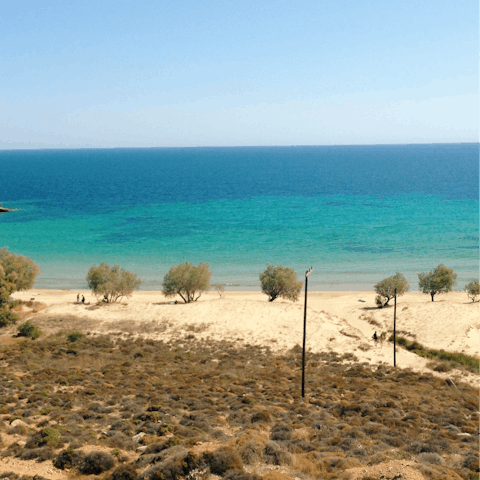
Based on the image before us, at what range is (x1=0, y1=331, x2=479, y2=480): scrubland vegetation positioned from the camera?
14289 millimetres

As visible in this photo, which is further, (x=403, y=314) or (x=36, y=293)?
(x=36, y=293)

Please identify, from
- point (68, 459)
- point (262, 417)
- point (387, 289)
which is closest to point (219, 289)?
point (387, 289)

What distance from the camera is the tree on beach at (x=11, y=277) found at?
3644 centimetres

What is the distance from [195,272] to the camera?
48219 millimetres

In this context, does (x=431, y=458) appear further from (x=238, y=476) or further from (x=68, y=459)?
(x=68, y=459)

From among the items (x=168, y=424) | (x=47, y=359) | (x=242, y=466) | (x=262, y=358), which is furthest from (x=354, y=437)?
(x=47, y=359)

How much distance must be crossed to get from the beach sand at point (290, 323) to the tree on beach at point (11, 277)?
2.70 m

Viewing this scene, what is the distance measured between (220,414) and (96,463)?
6.96 metres

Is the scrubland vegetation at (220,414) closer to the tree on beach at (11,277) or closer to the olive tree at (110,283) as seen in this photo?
the tree on beach at (11,277)

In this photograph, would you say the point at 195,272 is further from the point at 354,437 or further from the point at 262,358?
the point at 354,437

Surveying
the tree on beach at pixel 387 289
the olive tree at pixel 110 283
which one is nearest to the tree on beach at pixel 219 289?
the olive tree at pixel 110 283

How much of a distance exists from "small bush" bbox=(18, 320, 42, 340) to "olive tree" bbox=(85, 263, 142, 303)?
11310 millimetres

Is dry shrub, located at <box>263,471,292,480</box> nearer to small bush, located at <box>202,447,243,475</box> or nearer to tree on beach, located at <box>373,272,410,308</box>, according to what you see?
small bush, located at <box>202,447,243,475</box>

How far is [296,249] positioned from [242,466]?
208 ft
